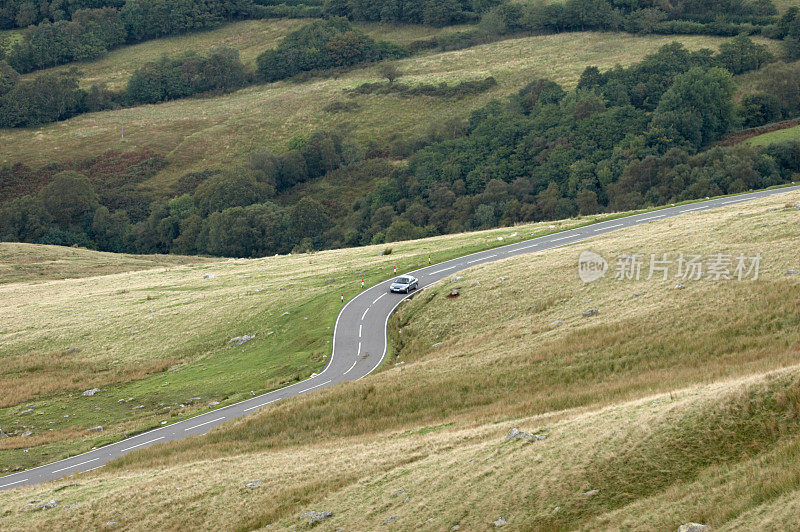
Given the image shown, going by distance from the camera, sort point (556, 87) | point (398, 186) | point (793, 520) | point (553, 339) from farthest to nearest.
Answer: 1. point (556, 87)
2. point (398, 186)
3. point (553, 339)
4. point (793, 520)

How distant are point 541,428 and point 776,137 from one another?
332ft

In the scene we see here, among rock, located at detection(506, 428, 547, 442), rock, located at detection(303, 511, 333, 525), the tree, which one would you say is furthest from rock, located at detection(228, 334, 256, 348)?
the tree

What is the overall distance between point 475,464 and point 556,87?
139047 millimetres

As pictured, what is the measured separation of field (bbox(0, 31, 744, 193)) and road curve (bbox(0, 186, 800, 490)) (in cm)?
9866

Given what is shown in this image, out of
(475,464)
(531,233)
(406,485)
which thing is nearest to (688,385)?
(475,464)

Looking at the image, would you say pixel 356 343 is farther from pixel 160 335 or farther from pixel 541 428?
pixel 541 428

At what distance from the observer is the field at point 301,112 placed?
16262 centimetres

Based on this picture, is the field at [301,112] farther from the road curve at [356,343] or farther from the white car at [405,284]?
the white car at [405,284]

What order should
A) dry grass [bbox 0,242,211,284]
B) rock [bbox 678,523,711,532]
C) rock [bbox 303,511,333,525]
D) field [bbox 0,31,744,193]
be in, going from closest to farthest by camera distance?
1. rock [bbox 678,523,711,532]
2. rock [bbox 303,511,333,525]
3. dry grass [bbox 0,242,211,284]
4. field [bbox 0,31,744,193]

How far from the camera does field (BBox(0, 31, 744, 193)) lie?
163 metres

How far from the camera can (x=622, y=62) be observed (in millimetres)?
155375

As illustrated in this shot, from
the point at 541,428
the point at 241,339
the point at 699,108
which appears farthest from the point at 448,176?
the point at 541,428

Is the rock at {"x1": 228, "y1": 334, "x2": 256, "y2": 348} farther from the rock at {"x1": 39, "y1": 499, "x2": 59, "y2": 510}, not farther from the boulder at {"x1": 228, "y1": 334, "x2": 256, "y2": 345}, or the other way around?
the rock at {"x1": 39, "y1": 499, "x2": 59, "y2": 510}

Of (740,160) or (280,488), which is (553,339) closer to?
(280,488)
